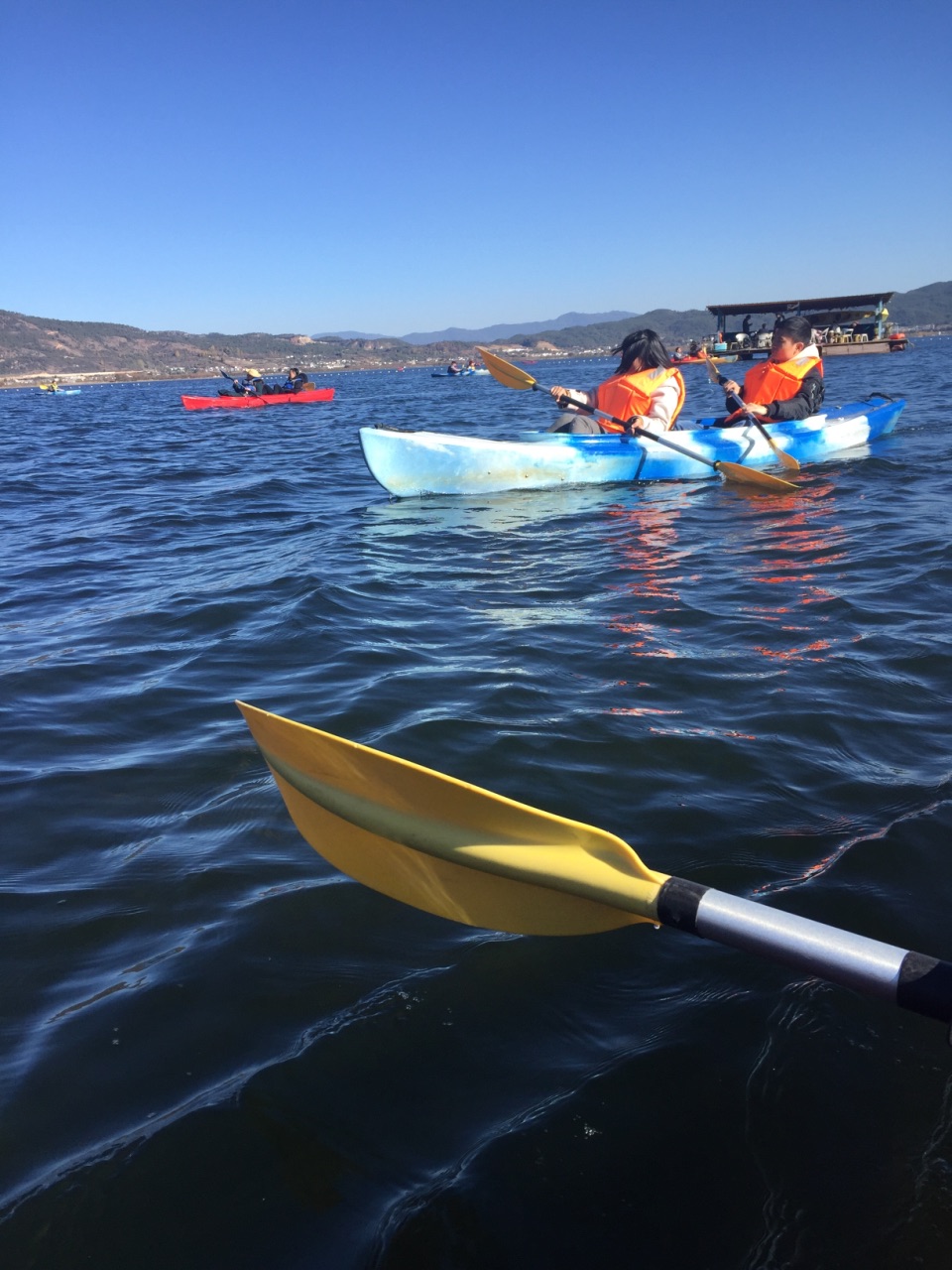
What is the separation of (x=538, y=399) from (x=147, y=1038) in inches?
1064

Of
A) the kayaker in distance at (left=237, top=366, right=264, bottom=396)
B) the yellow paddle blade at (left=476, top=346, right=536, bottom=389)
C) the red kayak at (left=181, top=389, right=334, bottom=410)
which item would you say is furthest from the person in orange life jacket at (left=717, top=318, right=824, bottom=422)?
the kayaker in distance at (left=237, top=366, right=264, bottom=396)

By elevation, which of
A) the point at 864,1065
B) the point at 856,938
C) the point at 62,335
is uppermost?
the point at 62,335

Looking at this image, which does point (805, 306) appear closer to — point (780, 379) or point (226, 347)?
point (780, 379)

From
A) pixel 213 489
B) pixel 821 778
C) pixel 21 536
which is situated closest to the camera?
pixel 821 778

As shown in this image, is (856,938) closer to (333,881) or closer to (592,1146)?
(592,1146)

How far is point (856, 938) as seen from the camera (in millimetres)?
1441

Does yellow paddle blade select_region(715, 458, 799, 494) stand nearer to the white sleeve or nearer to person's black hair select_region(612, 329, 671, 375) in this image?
the white sleeve

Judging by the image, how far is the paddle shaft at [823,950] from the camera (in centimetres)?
135

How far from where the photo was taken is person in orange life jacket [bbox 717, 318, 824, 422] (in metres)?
9.95

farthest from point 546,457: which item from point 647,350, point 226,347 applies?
point 226,347

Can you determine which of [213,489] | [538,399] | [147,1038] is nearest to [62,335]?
[538,399]

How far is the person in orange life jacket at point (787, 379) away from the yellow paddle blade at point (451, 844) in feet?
29.1

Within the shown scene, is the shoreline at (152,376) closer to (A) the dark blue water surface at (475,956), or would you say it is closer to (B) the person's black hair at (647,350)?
(B) the person's black hair at (647,350)

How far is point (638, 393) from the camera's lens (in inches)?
364
